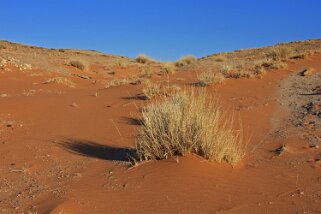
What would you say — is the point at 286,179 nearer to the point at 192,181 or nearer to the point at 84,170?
the point at 192,181

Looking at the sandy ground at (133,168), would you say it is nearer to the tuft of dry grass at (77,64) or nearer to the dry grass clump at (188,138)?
the dry grass clump at (188,138)

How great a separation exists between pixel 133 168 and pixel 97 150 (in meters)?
1.60

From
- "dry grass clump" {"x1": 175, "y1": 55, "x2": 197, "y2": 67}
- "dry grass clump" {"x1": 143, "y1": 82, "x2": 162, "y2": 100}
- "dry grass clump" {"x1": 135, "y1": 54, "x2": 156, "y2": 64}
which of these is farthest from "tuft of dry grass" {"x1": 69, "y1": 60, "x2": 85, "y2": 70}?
"dry grass clump" {"x1": 143, "y1": 82, "x2": 162, "y2": 100}

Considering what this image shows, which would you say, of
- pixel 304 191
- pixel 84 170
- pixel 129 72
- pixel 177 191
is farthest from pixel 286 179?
pixel 129 72

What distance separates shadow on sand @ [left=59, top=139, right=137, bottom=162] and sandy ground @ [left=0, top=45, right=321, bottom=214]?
0.05 ft

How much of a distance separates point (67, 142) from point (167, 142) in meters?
2.66

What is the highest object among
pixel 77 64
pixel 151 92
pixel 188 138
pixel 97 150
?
pixel 77 64

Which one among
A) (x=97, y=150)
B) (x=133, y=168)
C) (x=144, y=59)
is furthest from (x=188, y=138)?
(x=144, y=59)

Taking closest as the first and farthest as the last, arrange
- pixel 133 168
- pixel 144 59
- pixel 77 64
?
pixel 133 168, pixel 77 64, pixel 144 59

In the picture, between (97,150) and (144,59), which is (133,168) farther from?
(144,59)

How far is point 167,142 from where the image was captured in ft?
19.3

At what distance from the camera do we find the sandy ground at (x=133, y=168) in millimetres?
4957

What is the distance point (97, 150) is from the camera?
732 cm

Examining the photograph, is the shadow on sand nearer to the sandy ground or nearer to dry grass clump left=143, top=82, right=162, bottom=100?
the sandy ground
